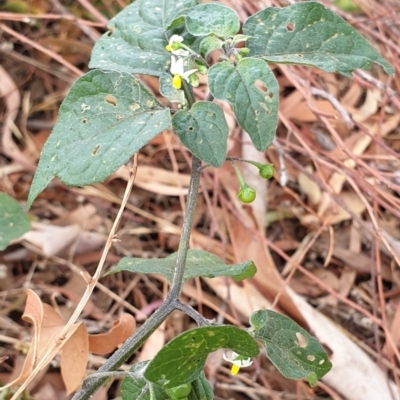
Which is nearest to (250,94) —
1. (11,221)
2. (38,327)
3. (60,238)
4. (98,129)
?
(98,129)

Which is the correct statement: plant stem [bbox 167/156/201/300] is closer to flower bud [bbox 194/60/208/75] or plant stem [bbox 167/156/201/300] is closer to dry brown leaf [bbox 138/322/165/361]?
flower bud [bbox 194/60/208/75]

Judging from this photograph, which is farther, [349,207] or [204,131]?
[349,207]

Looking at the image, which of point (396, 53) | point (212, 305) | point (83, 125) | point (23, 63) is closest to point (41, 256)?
point (212, 305)

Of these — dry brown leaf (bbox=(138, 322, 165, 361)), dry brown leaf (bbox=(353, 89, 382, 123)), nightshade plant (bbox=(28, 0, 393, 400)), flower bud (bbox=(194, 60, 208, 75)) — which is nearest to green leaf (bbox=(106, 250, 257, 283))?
nightshade plant (bbox=(28, 0, 393, 400))

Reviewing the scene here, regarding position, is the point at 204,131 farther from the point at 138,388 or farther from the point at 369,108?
the point at 369,108

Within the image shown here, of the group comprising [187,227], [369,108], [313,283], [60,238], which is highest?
[187,227]

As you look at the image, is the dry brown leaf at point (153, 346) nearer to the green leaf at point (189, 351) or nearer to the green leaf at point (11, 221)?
the green leaf at point (11, 221)
